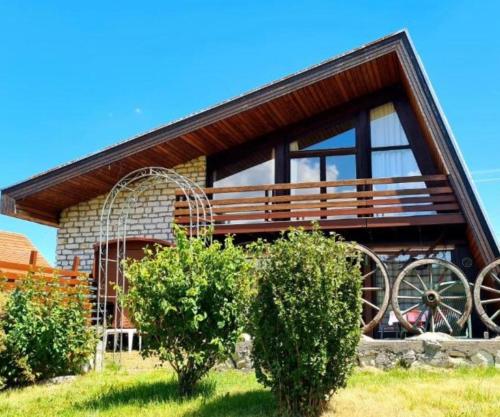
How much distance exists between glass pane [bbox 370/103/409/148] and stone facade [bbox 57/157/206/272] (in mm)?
3873

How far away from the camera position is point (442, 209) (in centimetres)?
1151

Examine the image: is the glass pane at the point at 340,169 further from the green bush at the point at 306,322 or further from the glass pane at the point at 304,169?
the green bush at the point at 306,322

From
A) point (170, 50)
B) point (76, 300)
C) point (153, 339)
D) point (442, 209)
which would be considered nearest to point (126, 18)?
point (170, 50)

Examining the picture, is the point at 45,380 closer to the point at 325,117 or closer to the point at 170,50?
the point at 170,50

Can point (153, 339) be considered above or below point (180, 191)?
below

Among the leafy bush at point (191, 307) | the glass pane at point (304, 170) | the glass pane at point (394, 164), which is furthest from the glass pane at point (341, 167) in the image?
the leafy bush at point (191, 307)

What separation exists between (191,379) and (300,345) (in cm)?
175

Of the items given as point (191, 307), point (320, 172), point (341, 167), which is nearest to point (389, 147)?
point (341, 167)

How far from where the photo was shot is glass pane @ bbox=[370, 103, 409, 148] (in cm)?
1326

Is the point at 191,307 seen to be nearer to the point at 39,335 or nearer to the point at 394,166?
the point at 39,335

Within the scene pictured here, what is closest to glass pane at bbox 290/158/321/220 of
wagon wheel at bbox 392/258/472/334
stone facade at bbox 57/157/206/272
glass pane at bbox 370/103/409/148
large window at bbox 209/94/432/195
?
large window at bbox 209/94/432/195

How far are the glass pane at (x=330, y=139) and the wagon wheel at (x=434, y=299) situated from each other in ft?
11.1

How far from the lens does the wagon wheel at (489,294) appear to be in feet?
31.9

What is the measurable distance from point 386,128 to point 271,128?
252cm
